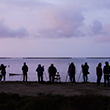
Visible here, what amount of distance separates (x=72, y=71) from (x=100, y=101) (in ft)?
30.0

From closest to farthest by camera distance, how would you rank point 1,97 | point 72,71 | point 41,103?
point 41,103, point 1,97, point 72,71

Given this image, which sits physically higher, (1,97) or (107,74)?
(107,74)

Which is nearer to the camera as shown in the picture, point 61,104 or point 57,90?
point 61,104

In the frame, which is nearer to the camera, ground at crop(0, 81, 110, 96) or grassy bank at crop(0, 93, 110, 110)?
grassy bank at crop(0, 93, 110, 110)

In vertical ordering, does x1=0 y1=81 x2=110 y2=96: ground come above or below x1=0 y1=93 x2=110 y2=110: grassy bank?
above

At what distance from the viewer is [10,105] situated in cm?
1045

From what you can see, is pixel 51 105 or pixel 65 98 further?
pixel 65 98

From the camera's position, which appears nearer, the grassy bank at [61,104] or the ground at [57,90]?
the grassy bank at [61,104]

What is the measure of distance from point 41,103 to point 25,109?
80 cm

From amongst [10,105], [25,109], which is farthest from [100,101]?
[10,105]

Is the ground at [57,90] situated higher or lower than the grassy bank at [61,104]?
higher

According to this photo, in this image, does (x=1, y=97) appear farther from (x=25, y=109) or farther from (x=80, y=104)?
(x=80, y=104)

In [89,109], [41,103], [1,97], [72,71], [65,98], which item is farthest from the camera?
[72,71]

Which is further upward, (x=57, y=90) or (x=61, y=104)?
(x=57, y=90)
